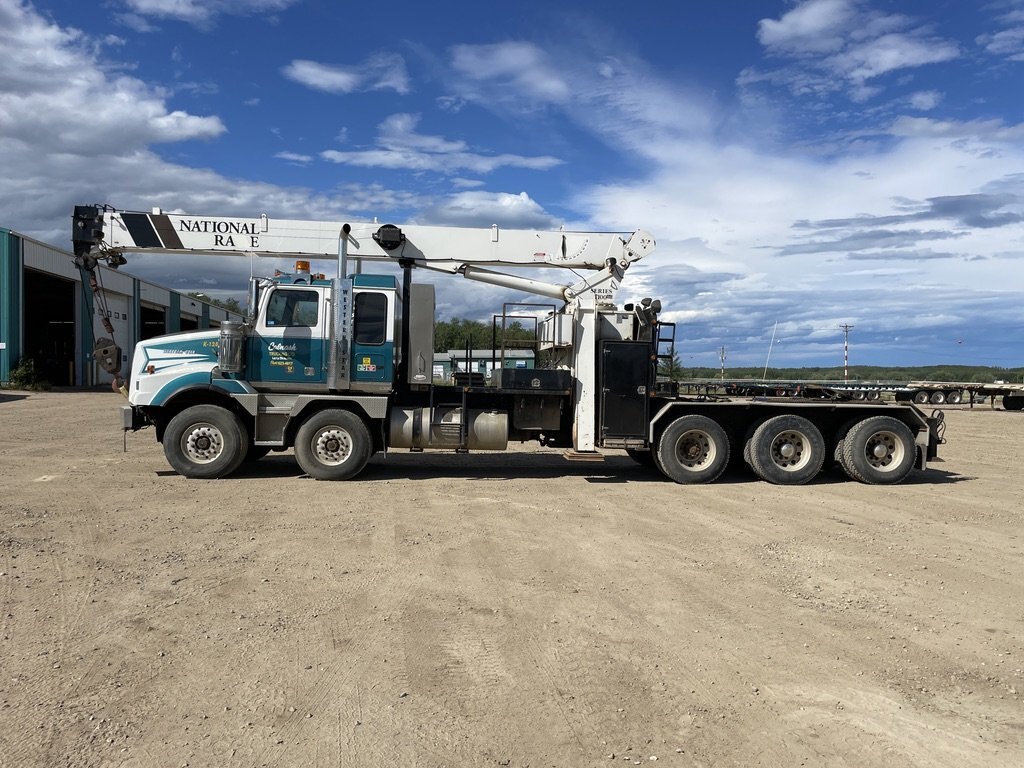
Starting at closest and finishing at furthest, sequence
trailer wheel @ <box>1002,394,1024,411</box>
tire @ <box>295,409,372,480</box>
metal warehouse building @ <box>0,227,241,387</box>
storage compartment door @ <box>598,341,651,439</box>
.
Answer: tire @ <box>295,409,372,480</box>, storage compartment door @ <box>598,341,651,439</box>, metal warehouse building @ <box>0,227,241,387</box>, trailer wheel @ <box>1002,394,1024,411</box>

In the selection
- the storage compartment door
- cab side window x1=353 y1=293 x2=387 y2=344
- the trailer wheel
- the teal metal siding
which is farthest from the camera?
the trailer wheel

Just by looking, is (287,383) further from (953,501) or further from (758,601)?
(953,501)

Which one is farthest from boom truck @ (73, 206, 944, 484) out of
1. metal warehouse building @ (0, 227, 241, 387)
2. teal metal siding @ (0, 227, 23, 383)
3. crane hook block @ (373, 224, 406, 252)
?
teal metal siding @ (0, 227, 23, 383)

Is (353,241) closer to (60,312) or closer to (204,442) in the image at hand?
(204,442)

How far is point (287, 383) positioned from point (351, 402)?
3.24 ft

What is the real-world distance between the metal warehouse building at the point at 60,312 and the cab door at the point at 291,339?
73.8 feet

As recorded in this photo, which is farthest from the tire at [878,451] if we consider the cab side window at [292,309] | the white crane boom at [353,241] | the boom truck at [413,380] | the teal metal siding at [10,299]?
the teal metal siding at [10,299]

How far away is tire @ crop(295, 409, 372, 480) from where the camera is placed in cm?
1130

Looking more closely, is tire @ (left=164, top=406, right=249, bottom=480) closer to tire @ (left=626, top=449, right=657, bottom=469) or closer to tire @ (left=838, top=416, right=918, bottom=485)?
tire @ (left=626, top=449, right=657, bottom=469)

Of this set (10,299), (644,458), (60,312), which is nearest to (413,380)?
(644,458)

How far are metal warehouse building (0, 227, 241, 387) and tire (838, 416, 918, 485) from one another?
92.8 ft

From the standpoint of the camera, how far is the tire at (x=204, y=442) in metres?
11.2

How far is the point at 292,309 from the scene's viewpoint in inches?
449

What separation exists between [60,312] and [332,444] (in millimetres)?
42253
